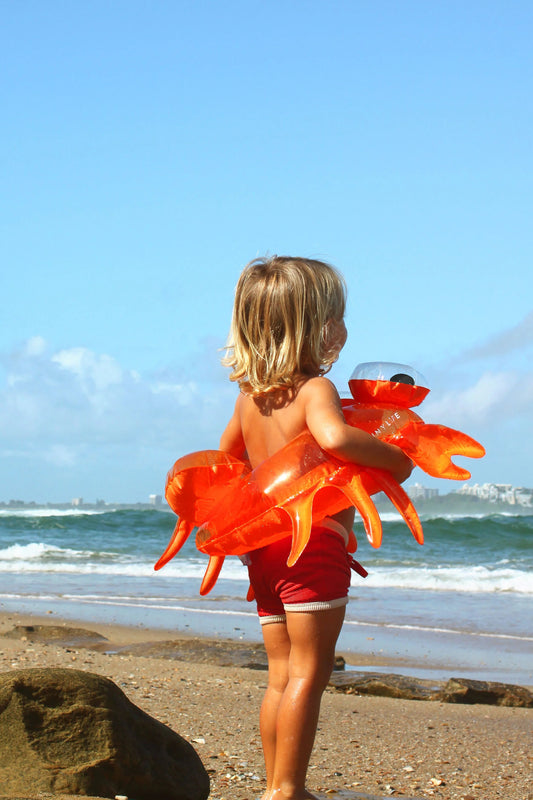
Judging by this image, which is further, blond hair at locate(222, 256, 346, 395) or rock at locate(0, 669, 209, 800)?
blond hair at locate(222, 256, 346, 395)

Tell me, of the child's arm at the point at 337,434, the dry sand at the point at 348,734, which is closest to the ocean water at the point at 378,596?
the dry sand at the point at 348,734

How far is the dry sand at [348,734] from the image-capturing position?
3.75 metres

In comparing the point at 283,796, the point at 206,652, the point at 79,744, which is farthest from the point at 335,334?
the point at 206,652

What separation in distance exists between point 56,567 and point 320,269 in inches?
652

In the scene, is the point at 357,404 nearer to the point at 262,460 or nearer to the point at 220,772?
the point at 262,460

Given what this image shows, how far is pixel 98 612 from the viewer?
10711 millimetres

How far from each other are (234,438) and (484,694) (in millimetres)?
3796

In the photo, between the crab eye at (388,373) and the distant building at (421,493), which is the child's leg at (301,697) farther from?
the distant building at (421,493)

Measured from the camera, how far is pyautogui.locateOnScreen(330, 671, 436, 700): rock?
6051 mm

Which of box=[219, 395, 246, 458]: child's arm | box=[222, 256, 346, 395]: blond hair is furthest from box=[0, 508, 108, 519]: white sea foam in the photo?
box=[222, 256, 346, 395]: blond hair

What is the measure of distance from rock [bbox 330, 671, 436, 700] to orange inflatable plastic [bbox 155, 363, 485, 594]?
314 cm

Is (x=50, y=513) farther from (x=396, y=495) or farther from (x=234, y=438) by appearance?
(x=396, y=495)

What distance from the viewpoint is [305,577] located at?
2.95 m

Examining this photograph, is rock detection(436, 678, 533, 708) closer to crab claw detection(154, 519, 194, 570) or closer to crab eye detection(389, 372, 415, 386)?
crab claw detection(154, 519, 194, 570)
